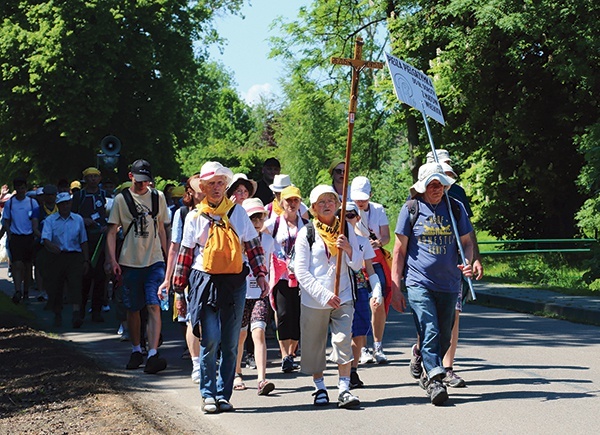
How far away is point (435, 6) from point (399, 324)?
14980mm

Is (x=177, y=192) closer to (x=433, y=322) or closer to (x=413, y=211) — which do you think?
(x=413, y=211)

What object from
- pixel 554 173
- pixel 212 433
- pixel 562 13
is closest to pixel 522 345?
pixel 212 433

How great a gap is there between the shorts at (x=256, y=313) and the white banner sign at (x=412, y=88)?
85.7 inches

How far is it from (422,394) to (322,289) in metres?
1.35

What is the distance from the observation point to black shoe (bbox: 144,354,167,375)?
10969mm

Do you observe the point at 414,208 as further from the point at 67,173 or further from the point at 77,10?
the point at 67,173

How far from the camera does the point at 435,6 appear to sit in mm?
28422

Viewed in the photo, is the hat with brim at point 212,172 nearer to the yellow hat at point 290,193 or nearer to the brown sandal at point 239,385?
the yellow hat at point 290,193

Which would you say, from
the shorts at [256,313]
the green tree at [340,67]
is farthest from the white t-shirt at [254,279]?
the green tree at [340,67]

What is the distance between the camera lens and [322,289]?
28.4ft

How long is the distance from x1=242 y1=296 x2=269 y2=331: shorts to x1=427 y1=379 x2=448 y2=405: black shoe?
1701 millimetres

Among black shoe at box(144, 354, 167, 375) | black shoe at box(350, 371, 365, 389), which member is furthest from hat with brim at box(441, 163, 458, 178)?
black shoe at box(144, 354, 167, 375)

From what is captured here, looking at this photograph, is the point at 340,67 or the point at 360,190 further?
the point at 340,67

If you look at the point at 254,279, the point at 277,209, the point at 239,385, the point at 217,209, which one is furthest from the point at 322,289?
the point at 277,209
